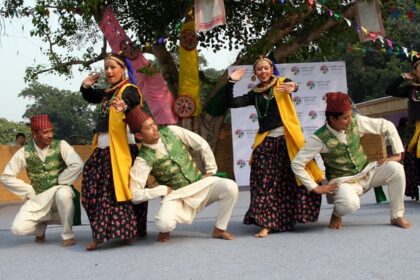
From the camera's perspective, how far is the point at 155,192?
12.6ft

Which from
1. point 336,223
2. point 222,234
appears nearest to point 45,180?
point 222,234

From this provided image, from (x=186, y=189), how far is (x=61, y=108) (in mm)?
39355

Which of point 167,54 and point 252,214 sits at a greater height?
point 167,54

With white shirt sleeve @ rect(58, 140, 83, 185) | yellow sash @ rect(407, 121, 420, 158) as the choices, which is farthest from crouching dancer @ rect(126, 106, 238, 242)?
yellow sash @ rect(407, 121, 420, 158)

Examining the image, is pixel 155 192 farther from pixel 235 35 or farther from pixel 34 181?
pixel 235 35

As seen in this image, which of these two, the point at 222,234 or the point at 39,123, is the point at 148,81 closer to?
the point at 39,123

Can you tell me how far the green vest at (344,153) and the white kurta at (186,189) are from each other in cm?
75

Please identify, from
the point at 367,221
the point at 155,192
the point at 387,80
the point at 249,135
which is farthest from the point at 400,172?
the point at 387,80

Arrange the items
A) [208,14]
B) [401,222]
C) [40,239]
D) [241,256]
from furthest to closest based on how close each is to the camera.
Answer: [208,14] < [40,239] < [401,222] < [241,256]

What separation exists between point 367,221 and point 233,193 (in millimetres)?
1193

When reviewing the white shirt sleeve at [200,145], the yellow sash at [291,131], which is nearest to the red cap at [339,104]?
the yellow sash at [291,131]

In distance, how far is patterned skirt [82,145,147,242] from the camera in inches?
152

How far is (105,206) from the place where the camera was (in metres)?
3.94

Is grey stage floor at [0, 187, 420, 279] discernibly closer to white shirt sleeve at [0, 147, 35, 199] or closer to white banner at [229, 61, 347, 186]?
white shirt sleeve at [0, 147, 35, 199]
